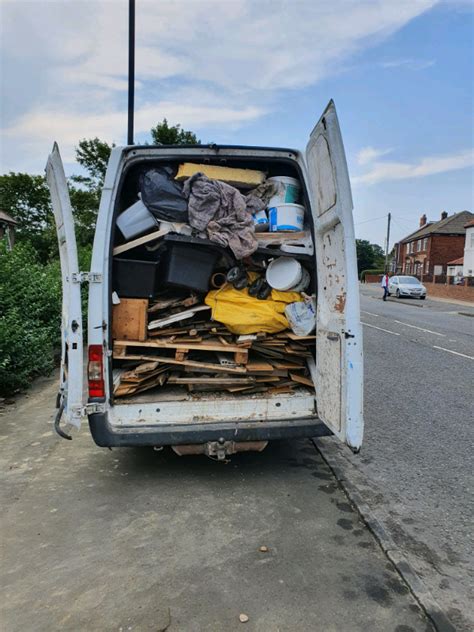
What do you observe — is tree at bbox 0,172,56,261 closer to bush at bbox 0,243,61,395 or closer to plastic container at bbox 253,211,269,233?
bush at bbox 0,243,61,395

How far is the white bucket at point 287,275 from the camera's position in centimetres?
395

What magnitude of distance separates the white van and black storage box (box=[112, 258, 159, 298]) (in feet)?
0.91

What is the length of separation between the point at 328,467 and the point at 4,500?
2.60 m

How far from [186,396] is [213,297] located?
859 millimetres

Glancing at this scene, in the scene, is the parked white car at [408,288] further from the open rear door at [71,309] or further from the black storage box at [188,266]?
the open rear door at [71,309]

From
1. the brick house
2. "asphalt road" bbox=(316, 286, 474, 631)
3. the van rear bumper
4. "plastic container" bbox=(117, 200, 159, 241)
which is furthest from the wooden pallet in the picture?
the brick house

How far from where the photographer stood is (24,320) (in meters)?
7.30

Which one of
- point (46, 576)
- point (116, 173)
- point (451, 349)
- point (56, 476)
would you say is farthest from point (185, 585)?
point (451, 349)

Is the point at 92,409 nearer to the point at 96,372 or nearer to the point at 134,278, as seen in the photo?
the point at 96,372

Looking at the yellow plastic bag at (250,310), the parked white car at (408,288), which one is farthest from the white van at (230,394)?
the parked white car at (408,288)

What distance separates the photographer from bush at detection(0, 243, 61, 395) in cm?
630

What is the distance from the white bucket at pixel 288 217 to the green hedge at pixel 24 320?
3794mm

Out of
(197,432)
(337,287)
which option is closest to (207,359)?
(197,432)

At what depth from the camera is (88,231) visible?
78.6ft
